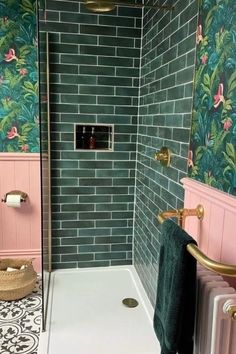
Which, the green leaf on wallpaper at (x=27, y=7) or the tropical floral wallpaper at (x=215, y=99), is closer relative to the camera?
the tropical floral wallpaper at (x=215, y=99)

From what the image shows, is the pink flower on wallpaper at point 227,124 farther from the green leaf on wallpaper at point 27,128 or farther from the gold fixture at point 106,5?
the green leaf on wallpaper at point 27,128

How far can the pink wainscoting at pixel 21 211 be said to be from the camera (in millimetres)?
2668

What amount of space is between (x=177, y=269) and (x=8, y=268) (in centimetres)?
187

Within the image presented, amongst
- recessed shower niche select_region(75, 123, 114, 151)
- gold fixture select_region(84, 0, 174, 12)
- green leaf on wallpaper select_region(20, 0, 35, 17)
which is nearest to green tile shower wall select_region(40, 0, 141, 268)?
recessed shower niche select_region(75, 123, 114, 151)

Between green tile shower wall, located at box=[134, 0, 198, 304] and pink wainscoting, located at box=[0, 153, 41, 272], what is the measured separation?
91 centimetres

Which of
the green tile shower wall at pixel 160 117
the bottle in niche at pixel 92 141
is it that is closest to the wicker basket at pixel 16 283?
the green tile shower wall at pixel 160 117

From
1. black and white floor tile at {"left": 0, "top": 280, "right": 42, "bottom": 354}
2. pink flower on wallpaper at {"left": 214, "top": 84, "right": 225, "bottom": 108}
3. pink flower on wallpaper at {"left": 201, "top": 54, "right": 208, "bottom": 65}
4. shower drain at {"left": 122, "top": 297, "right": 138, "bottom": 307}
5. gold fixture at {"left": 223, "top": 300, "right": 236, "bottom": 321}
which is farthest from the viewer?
shower drain at {"left": 122, "top": 297, "right": 138, "bottom": 307}

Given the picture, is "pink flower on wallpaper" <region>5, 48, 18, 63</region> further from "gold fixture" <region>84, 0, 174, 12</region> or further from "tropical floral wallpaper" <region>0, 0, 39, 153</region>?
"gold fixture" <region>84, 0, 174, 12</region>

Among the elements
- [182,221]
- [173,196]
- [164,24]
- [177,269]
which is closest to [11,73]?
[164,24]

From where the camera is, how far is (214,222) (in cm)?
129

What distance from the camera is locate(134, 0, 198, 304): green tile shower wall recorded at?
1.65 metres

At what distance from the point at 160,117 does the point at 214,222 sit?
982 millimetres

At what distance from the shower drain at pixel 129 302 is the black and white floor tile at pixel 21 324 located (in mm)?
629

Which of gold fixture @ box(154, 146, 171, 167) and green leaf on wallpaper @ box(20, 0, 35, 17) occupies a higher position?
green leaf on wallpaper @ box(20, 0, 35, 17)
